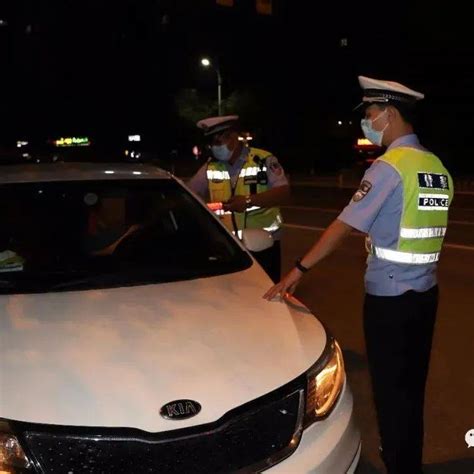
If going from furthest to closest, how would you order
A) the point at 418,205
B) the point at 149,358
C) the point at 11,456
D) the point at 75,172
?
1. the point at 75,172
2. the point at 418,205
3. the point at 149,358
4. the point at 11,456

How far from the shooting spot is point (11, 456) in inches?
91.8

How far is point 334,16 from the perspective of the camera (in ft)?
125

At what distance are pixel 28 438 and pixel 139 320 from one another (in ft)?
2.61

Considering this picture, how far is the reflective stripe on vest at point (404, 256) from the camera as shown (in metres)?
3.23

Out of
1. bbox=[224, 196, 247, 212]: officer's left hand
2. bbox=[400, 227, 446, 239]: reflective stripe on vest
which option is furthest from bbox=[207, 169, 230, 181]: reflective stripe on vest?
bbox=[400, 227, 446, 239]: reflective stripe on vest

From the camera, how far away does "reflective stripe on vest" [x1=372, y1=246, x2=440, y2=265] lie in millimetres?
3232

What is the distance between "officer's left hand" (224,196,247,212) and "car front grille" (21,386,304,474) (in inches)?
97.1

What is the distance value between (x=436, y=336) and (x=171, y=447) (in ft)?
13.4

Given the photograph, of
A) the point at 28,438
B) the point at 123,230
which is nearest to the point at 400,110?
the point at 123,230

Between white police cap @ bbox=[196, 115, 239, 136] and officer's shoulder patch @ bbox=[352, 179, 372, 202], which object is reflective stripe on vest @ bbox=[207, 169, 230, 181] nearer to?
white police cap @ bbox=[196, 115, 239, 136]

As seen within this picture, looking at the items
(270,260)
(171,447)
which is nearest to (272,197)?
(270,260)

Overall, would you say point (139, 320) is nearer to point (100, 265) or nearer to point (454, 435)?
point (100, 265)

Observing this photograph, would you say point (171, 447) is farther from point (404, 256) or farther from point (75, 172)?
point (75, 172)

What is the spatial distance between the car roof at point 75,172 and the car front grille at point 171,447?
2.05 metres
